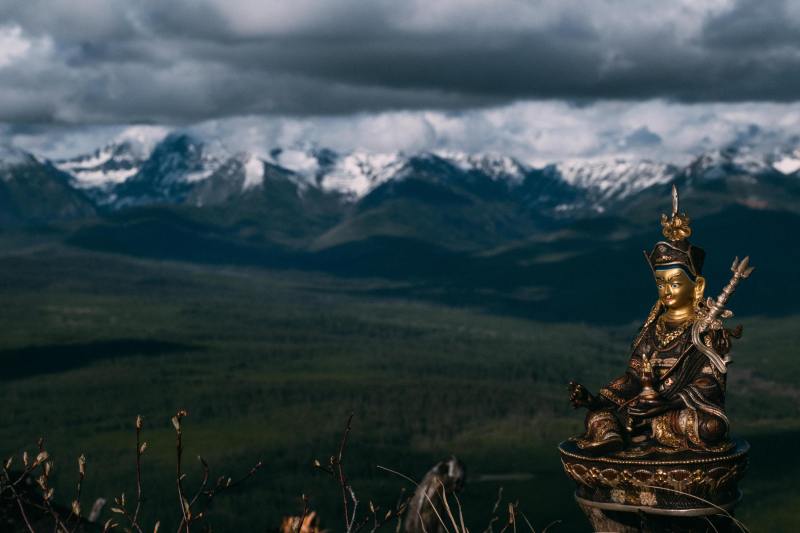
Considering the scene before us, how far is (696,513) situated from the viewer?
701 inches

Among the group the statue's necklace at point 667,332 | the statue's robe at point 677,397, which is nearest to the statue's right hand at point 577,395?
the statue's robe at point 677,397

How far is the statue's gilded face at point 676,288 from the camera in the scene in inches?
822

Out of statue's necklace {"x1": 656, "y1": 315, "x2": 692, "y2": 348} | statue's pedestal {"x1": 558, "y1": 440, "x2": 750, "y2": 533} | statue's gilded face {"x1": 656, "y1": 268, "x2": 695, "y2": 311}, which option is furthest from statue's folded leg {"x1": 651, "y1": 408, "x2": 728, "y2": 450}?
statue's gilded face {"x1": 656, "y1": 268, "x2": 695, "y2": 311}

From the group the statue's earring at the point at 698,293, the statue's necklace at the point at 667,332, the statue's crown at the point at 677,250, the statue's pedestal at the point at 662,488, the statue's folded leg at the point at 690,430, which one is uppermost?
the statue's crown at the point at 677,250

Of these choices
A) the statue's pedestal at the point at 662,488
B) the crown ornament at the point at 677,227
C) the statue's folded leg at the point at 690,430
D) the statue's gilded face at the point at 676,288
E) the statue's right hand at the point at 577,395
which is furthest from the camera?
the crown ornament at the point at 677,227

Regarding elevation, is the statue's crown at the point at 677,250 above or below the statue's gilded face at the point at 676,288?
above

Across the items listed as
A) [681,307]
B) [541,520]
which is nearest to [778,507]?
[541,520]

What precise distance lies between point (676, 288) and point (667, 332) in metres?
0.83

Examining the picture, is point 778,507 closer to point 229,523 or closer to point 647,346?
point 229,523

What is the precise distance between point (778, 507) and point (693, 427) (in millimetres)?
173411

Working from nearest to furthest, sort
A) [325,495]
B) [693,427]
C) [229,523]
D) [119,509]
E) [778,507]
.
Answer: [119,509] → [693,427] → [229,523] → [778,507] → [325,495]

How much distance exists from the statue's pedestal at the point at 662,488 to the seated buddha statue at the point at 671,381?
45cm

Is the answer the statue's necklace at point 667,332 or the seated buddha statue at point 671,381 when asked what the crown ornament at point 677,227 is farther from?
the statue's necklace at point 667,332

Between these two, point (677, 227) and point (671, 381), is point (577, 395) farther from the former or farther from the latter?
point (677, 227)
